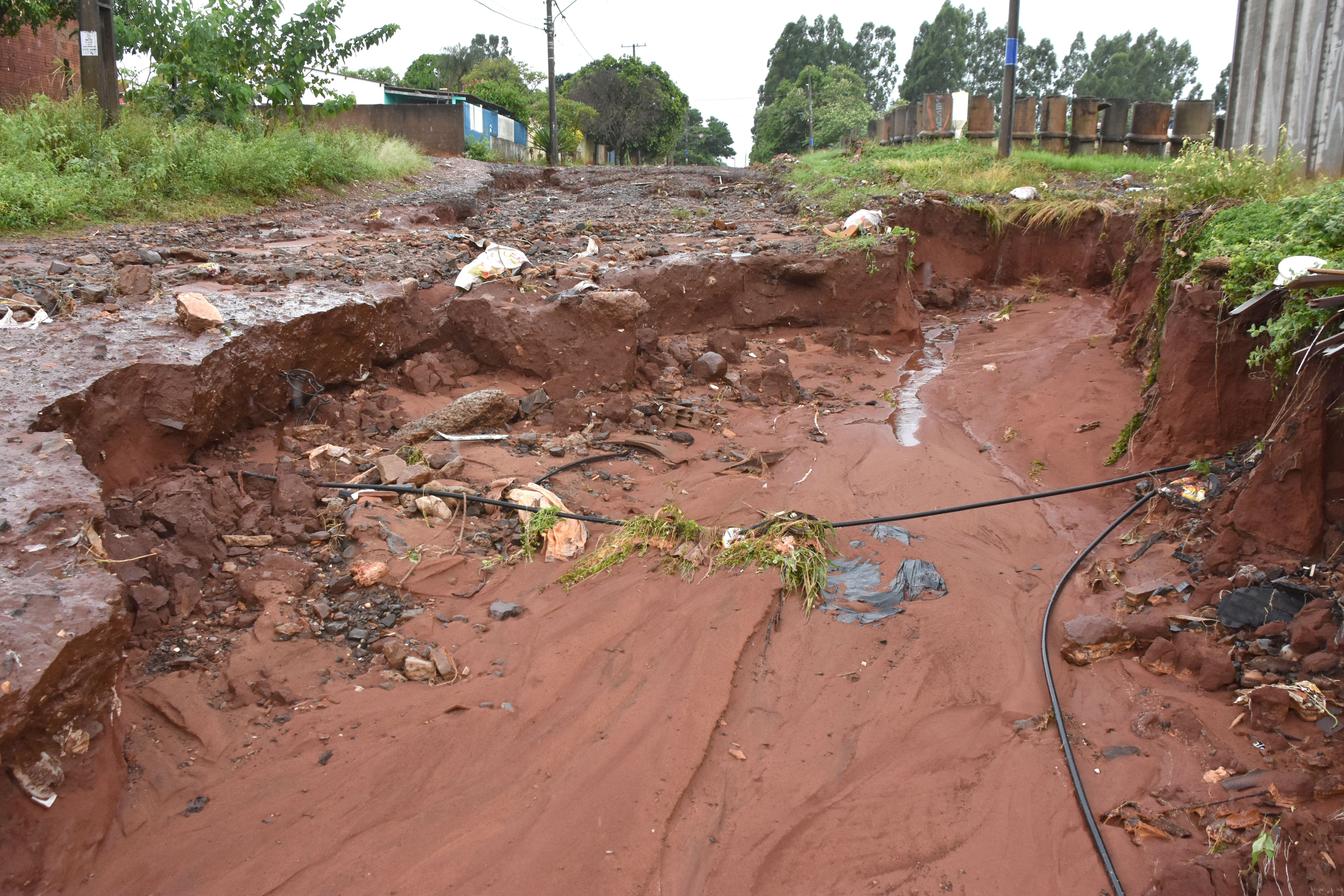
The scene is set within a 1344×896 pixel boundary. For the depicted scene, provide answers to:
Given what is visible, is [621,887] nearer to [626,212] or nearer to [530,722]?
[530,722]

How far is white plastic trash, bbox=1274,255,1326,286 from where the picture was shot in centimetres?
335

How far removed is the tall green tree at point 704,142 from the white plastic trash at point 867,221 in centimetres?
4749

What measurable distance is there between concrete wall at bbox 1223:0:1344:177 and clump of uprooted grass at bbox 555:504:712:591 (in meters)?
4.86

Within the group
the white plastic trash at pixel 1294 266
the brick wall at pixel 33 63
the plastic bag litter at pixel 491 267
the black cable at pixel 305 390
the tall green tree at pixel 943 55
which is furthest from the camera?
the tall green tree at pixel 943 55

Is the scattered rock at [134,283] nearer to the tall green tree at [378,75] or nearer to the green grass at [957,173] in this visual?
the green grass at [957,173]

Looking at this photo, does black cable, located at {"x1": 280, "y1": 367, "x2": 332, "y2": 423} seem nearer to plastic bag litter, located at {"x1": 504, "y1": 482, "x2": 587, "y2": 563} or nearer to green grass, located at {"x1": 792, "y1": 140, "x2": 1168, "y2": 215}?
plastic bag litter, located at {"x1": 504, "y1": 482, "x2": 587, "y2": 563}

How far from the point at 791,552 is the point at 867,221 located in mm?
5317

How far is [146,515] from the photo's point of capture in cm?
353

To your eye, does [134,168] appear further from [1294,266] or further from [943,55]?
[943,55]

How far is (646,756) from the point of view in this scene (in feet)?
9.80

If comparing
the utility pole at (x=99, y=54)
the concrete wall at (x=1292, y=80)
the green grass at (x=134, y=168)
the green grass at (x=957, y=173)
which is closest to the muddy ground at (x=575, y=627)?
the green grass at (x=134, y=168)

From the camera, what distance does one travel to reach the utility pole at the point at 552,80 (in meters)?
20.9

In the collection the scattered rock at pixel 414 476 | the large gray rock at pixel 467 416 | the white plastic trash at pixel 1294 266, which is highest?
the white plastic trash at pixel 1294 266

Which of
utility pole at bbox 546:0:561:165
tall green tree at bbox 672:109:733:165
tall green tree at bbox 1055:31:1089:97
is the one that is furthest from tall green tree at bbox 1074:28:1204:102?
utility pole at bbox 546:0:561:165
